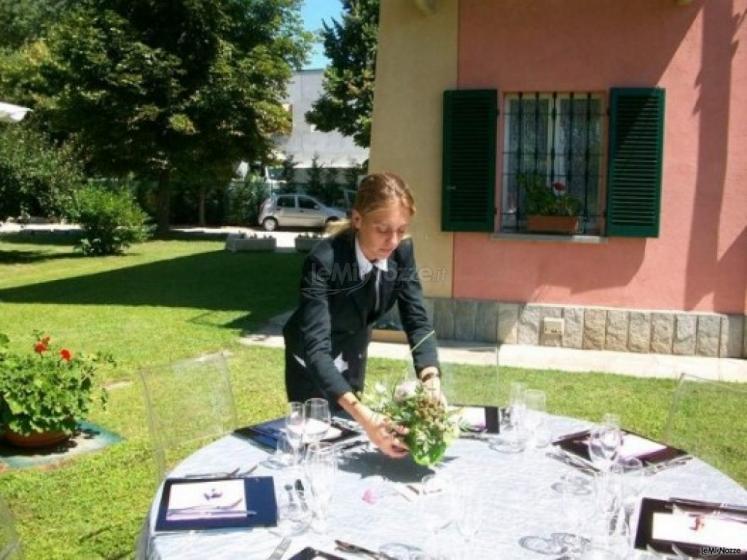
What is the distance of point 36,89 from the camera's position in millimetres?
29859

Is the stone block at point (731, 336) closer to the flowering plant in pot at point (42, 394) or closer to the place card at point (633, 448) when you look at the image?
the place card at point (633, 448)

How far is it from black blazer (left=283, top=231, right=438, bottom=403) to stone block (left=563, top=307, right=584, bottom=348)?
4683 millimetres

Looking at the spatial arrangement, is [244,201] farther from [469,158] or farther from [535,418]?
[535,418]

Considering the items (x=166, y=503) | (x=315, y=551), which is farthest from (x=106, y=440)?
(x=315, y=551)

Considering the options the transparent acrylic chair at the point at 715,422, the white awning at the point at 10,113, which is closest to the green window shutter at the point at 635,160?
the transparent acrylic chair at the point at 715,422

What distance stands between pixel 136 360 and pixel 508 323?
3.79 m

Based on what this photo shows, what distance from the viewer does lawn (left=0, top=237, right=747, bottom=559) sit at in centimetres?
378

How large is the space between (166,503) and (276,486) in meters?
0.34

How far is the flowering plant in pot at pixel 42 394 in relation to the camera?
450 centimetres

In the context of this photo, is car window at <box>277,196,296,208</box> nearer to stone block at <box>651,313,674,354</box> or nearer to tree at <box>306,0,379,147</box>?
tree at <box>306,0,379,147</box>

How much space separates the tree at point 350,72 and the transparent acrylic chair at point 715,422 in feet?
77.9

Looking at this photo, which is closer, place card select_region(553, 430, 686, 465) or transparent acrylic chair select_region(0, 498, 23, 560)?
transparent acrylic chair select_region(0, 498, 23, 560)

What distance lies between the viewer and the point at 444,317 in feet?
25.5

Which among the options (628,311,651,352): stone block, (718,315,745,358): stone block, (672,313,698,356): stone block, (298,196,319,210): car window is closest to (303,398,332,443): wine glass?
(628,311,651,352): stone block
